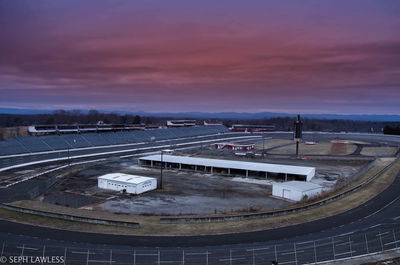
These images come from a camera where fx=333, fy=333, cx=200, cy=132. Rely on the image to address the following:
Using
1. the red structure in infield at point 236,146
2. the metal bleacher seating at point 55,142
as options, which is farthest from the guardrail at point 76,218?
the red structure in infield at point 236,146

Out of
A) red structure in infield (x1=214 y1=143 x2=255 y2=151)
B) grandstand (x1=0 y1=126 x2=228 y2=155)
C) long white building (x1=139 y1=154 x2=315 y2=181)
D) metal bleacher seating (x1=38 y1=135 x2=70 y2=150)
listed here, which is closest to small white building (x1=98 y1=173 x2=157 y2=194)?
long white building (x1=139 y1=154 x2=315 y2=181)

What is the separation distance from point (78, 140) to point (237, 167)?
54267mm

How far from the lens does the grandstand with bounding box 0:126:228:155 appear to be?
3150 inches

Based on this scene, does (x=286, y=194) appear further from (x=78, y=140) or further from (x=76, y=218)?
(x=78, y=140)

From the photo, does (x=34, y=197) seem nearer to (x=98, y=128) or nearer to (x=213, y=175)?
(x=213, y=175)

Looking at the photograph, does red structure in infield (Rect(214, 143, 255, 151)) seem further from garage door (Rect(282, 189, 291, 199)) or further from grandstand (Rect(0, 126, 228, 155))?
garage door (Rect(282, 189, 291, 199))

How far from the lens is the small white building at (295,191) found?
145 feet

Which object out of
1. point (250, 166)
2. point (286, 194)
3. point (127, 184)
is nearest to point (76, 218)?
point (127, 184)

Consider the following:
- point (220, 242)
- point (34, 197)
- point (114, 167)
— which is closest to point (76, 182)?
point (34, 197)

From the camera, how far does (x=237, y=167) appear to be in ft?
201

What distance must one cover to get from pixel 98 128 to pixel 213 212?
327 ft

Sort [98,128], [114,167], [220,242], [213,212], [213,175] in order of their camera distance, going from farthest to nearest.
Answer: [98,128]
[114,167]
[213,175]
[213,212]
[220,242]

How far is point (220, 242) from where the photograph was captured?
28438 mm

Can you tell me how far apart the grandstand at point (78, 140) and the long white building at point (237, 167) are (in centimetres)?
3061
